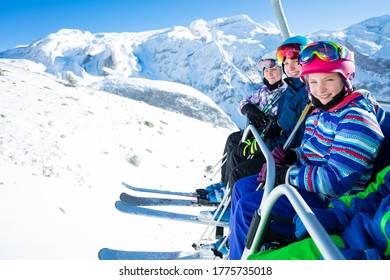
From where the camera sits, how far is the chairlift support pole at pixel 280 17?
4.59 m

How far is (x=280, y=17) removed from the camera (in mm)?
4691

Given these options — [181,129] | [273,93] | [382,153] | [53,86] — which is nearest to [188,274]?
[382,153]

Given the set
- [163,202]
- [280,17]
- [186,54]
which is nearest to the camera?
[280,17]

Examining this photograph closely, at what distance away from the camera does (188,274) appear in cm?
180

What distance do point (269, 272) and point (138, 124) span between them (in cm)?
917

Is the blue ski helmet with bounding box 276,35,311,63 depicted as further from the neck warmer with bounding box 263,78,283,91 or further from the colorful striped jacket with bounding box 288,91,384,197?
the colorful striped jacket with bounding box 288,91,384,197

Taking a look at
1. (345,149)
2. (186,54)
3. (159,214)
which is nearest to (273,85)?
(159,214)

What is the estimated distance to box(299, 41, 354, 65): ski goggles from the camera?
2.21 metres

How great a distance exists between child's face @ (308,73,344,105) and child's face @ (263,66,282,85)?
201 cm

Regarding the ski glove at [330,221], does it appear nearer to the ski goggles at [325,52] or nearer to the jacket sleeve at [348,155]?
the jacket sleeve at [348,155]

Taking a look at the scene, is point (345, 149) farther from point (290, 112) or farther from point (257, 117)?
point (257, 117)

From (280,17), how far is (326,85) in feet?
9.41

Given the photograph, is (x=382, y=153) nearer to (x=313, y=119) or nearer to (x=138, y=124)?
(x=313, y=119)

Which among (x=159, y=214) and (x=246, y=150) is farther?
(x=159, y=214)
